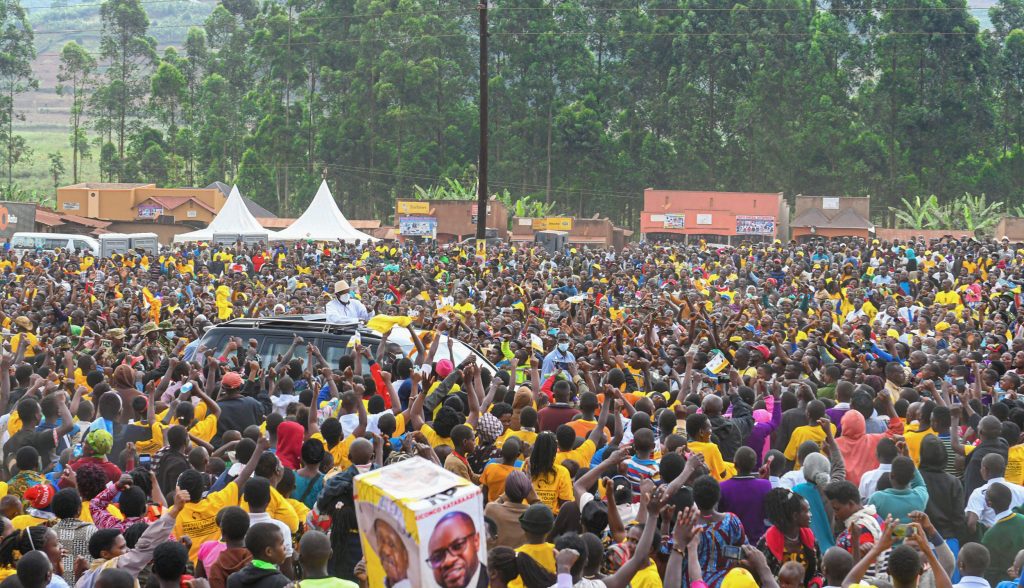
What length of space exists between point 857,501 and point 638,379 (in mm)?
5707

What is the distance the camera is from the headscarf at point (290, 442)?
8172 millimetres

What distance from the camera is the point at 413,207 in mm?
46656

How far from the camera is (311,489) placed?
7.34 m

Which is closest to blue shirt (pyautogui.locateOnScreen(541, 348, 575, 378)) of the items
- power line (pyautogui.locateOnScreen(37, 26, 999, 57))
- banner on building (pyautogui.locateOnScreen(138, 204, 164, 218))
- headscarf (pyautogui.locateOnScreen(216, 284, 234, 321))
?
headscarf (pyautogui.locateOnScreen(216, 284, 234, 321))

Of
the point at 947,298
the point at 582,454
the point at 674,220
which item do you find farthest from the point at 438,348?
the point at 674,220

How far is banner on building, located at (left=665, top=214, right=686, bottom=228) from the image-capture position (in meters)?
49.7

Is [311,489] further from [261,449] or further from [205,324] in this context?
[205,324]

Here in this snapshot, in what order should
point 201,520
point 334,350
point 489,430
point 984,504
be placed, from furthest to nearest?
point 334,350 → point 489,430 → point 984,504 → point 201,520

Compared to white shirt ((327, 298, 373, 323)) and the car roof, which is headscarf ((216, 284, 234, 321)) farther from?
the car roof

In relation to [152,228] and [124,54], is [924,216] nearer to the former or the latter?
[152,228]

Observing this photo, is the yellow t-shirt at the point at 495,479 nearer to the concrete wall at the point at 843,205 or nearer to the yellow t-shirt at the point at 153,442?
the yellow t-shirt at the point at 153,442

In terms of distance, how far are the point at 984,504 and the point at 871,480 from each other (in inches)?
27.4

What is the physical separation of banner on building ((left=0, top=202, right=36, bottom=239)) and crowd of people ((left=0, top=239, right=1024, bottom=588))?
1250 inches

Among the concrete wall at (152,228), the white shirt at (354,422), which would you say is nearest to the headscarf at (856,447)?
the white shirt at (354,422)
